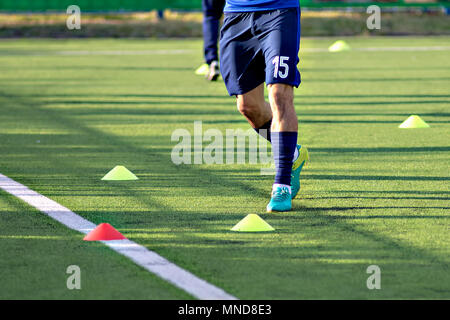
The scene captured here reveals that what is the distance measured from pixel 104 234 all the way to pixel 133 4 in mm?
20317

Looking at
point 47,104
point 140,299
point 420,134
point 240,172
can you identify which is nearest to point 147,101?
point 47,104

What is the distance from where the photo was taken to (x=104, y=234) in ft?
17.5

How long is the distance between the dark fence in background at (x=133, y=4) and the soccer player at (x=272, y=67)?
17.9 m

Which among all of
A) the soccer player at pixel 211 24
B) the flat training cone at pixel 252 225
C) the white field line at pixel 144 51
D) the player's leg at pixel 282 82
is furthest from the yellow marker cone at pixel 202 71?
the flat training cone at pixel 252 225

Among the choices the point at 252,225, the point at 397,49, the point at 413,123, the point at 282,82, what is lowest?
the point at 397,49

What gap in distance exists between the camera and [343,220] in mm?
5820

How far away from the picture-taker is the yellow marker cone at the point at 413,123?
9727 mm
